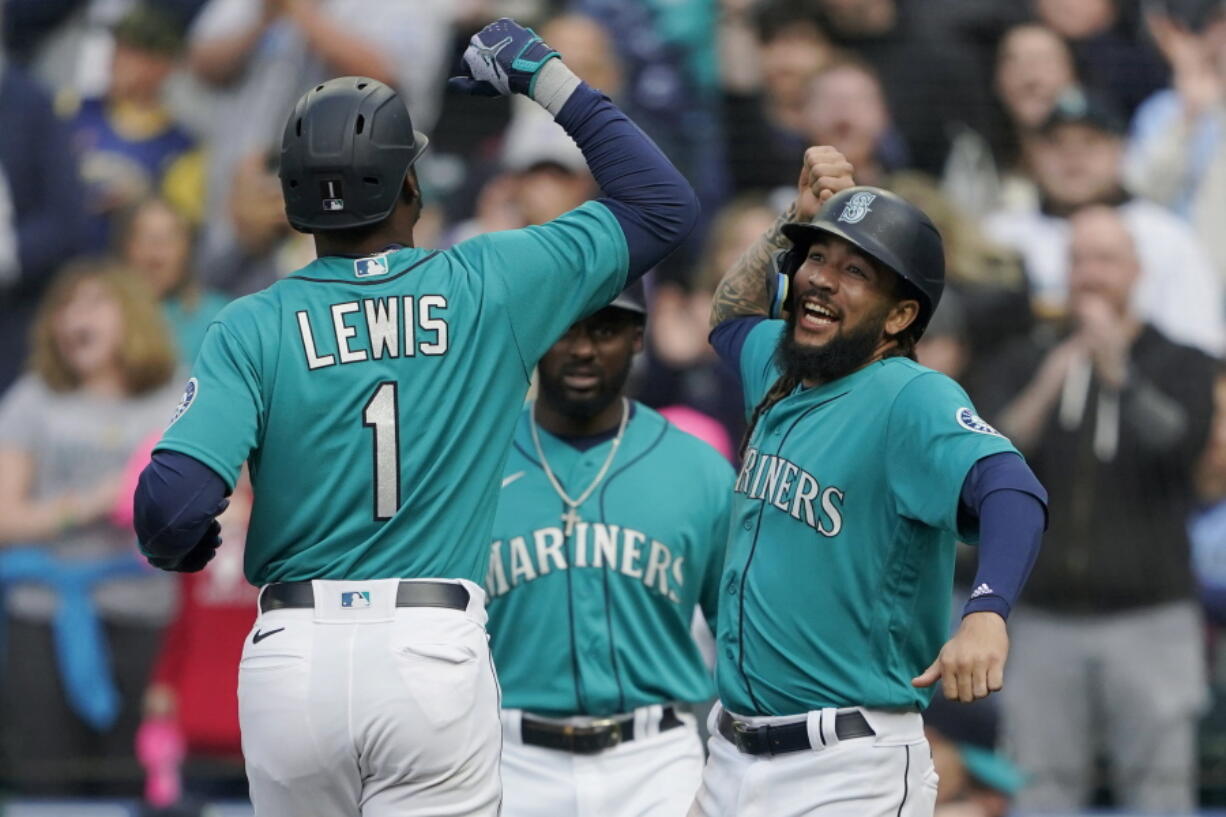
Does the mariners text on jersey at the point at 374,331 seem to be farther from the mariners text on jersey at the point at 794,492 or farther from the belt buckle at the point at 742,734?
the belt buckle at the point at 742,734

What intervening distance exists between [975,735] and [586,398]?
2.61 meters

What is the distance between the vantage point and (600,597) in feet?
16.7

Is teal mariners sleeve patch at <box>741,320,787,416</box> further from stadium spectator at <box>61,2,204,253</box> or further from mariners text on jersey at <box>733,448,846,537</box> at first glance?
stadium spectator at <box>61,2,204,253</box>

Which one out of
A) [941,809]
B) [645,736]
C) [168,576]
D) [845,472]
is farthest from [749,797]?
[168,576]

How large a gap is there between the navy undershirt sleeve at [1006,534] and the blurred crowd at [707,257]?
4032mm

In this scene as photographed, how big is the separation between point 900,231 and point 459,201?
211 inches

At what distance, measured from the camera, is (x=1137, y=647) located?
7926 millimetres

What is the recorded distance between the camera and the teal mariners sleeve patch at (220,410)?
12.0ft

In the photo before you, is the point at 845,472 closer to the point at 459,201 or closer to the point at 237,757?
the point at 237,757

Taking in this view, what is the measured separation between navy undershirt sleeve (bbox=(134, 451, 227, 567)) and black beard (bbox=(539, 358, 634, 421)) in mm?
1732

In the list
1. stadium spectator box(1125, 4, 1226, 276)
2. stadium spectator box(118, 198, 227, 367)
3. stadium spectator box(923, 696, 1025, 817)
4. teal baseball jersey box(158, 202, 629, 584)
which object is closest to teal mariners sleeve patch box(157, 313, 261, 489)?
teal baseball jersey box(158, 202, 629, 584)

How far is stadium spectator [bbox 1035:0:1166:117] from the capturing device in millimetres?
9219

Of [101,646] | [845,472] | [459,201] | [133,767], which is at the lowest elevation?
[133,767]

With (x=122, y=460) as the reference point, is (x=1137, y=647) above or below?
below
